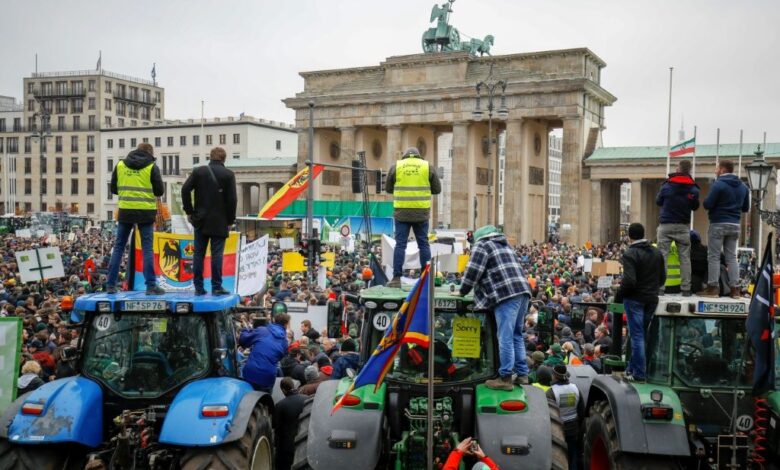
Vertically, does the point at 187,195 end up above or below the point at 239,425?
above

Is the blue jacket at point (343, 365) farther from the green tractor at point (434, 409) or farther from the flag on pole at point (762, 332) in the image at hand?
the flag on pole at point (762, 332)

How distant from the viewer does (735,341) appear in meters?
6.93

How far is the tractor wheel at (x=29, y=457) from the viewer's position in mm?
6230

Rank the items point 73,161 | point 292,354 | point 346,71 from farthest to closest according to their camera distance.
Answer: point 73,161 → point 346,71 → point 292,354

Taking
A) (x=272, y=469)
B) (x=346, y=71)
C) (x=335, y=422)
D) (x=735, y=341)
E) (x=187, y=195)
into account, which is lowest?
(x=272, y=469)

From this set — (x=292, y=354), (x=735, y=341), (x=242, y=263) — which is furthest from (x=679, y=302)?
(x=242, y=263)

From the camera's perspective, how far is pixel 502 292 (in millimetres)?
6828

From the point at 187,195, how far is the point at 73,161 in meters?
99.9

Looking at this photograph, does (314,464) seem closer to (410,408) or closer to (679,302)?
(410,408)

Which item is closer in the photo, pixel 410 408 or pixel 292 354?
pixel 410 408

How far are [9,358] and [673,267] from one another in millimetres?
7108

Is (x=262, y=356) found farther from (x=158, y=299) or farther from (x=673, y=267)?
(x=673, y=267)

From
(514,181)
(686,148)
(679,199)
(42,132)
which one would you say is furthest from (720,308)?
(42,132)

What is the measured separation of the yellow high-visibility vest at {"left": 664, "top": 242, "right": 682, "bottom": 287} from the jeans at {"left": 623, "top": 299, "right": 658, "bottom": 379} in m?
1.81
